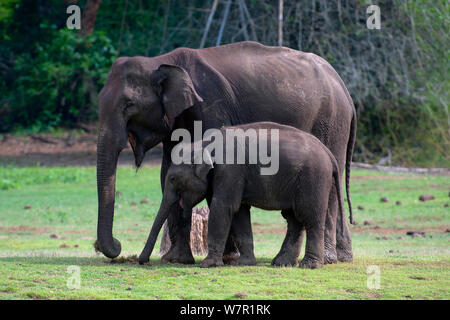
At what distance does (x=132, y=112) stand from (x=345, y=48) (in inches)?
553

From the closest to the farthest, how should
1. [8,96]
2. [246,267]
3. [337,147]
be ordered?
[246,267]
[337,147]
[8,96]

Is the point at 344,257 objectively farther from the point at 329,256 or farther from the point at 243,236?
the point at 243,236

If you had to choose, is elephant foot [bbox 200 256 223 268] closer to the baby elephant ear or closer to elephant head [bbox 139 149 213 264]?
elephant head [bbox 139 149 213 264]

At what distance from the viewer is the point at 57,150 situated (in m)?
27.4

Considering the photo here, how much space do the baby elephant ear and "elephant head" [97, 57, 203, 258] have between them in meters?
0.69

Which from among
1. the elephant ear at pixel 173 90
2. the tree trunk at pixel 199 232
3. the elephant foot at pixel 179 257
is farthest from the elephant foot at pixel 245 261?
the tree trunk at pixel 199 232

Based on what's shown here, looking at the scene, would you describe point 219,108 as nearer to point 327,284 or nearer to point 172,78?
point 172,78

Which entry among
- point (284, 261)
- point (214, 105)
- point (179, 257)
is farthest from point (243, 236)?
point (214, 105)

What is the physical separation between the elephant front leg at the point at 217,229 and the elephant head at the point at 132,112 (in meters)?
1.12

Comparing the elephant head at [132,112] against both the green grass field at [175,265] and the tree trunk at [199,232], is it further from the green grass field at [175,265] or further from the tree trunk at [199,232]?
the tree trunk at [199,232]

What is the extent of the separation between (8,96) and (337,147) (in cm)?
2109

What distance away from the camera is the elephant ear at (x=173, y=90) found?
9852mm

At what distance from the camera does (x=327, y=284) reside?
29.0 feet
